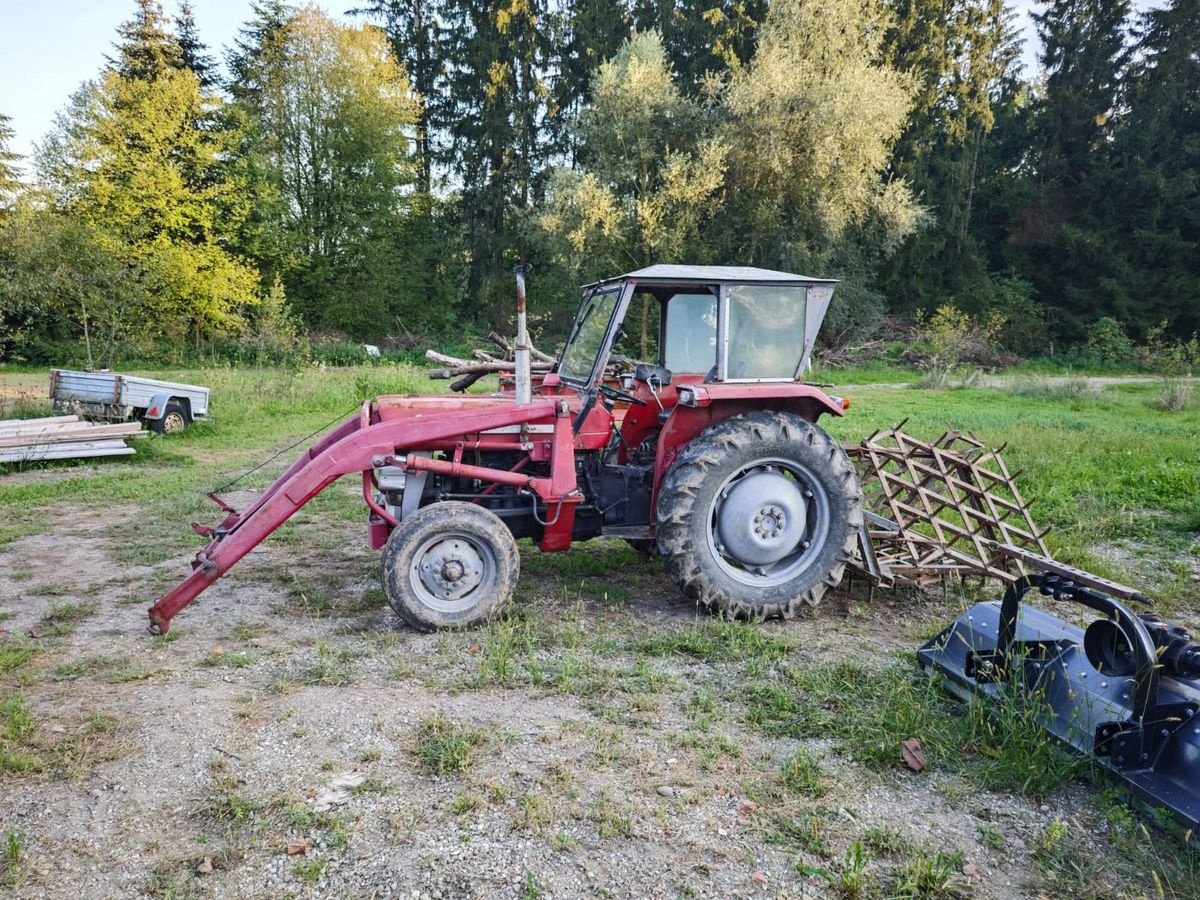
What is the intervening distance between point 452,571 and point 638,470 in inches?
56.4

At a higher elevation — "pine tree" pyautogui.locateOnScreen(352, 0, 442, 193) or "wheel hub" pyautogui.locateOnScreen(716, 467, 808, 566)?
"pine tree" pyautogui.locateOnScreen(352, 0, 442, 193)

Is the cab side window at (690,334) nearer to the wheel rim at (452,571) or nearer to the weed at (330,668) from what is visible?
the wheel rim at (452,571)

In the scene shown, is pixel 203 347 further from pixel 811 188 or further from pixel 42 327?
pixel 811 188

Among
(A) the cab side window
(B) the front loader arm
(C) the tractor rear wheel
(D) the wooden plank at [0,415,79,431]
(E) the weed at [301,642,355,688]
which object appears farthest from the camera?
(D) the wooden plank at [0,415,79,431]

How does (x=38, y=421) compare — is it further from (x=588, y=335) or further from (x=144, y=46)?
(x=144, y=46)

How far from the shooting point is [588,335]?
A: 17.5 ft

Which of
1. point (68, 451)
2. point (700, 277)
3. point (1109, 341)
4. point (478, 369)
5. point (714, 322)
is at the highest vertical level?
point (1109, 341)

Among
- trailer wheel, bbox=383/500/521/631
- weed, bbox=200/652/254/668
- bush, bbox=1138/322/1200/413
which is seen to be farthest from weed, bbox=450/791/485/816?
bush, bbox=1138/322/1200/413

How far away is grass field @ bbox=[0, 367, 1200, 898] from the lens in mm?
2527

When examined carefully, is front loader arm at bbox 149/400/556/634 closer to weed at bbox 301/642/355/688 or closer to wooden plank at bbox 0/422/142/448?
weed at bbox 301/642/355/688

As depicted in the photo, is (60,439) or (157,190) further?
(157,190)

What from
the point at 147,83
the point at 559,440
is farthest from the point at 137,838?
the point at 147,83

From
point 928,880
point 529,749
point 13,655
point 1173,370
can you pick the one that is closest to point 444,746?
point 529,749

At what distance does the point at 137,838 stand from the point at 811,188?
2368cm
